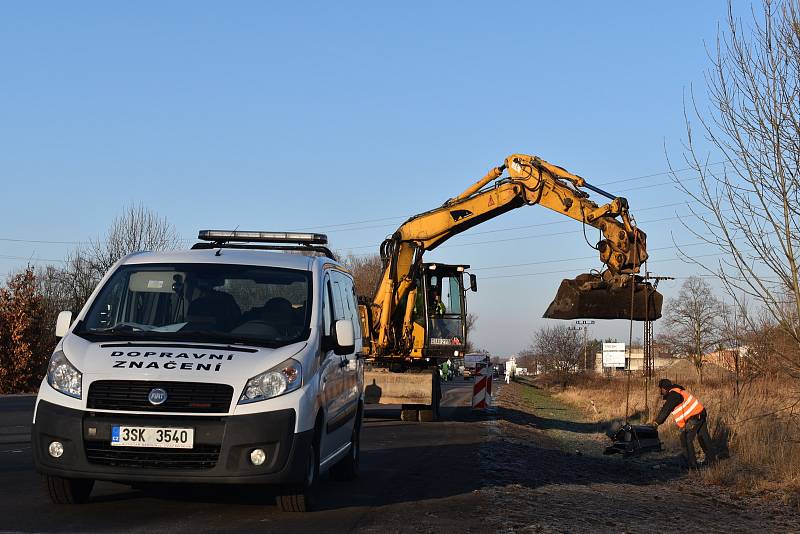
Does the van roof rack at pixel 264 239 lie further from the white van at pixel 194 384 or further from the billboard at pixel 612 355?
the billboard at pixel 612 355

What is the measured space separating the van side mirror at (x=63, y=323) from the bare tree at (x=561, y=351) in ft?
191

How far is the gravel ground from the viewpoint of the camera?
8.60m

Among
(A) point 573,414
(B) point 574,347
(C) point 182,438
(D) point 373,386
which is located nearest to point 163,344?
(C) point 182,438

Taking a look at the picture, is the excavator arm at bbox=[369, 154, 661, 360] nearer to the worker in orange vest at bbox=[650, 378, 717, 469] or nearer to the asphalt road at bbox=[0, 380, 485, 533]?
the worker in orange vest at bbox=[650, 378, 717, 469]

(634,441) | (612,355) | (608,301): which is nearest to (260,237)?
(634,441)

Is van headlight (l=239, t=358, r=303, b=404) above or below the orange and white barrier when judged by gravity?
above

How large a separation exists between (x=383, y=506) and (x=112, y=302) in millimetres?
2982

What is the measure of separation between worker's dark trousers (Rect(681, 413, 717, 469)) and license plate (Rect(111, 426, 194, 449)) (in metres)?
10.2

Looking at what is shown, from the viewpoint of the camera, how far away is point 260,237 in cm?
1046

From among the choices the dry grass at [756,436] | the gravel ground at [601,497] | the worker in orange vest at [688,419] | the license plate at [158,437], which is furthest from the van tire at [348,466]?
the worker in orange vest at [688,419]

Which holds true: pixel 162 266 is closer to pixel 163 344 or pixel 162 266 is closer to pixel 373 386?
pixel 163 344

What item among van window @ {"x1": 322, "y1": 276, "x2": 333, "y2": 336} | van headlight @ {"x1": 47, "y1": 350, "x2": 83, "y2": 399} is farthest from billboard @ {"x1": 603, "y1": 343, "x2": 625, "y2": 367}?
van headlight @ {"x1": 47, "y1": 350, "x2": 83, "y2": 399}

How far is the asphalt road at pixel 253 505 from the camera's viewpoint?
7.35m

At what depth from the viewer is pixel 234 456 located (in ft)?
23.3
